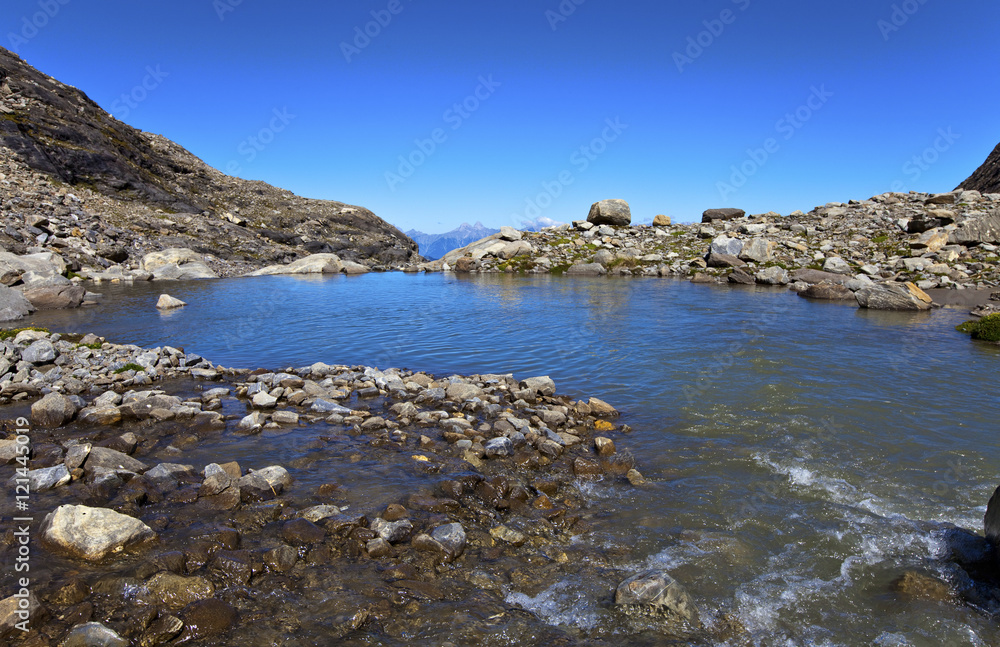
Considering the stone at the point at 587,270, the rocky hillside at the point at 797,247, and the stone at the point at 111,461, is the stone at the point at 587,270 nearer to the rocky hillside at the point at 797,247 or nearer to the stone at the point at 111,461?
the rocky hillside at the point at 797,247

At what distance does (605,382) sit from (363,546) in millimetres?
12294

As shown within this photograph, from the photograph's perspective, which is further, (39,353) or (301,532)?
(39,353)

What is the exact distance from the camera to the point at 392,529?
334 inches

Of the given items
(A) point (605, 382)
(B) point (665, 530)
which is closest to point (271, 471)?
(B) point (665, 530)

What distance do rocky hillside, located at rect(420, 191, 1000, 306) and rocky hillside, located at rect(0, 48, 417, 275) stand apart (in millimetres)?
30746

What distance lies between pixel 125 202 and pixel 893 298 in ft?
303

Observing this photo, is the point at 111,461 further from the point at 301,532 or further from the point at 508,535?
the point at 508,535

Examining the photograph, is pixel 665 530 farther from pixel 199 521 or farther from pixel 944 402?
pixel 944 402

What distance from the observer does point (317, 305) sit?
39.5 meters

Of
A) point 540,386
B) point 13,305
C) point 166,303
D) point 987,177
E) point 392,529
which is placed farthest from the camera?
point 987,177

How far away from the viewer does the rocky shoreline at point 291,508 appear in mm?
6577

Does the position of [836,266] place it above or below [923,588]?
above

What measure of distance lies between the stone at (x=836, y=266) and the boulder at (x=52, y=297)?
6246 cm

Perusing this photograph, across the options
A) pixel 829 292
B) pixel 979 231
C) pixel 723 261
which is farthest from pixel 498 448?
pixel 979 231
